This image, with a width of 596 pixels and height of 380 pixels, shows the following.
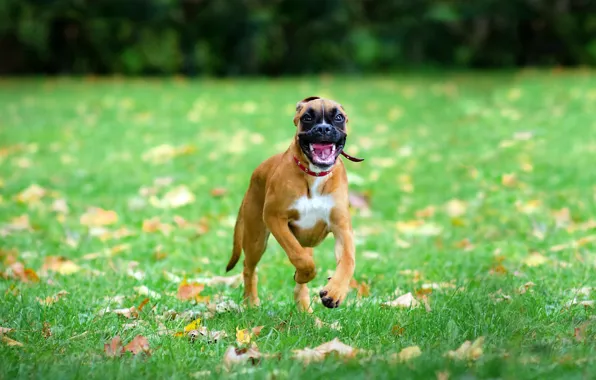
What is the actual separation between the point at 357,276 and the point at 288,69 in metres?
20.5

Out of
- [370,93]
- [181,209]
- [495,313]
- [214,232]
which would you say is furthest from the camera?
[370,93]

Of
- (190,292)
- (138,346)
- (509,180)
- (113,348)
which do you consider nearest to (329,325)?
(138,346)

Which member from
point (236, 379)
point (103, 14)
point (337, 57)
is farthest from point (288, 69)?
point (236, 379)

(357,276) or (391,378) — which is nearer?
(391,378)

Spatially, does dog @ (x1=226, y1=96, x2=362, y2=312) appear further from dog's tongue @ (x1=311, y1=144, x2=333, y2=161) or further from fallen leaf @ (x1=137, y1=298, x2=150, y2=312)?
fallen leaf @ (x1=137, y1=298, x2=150, y2=312)

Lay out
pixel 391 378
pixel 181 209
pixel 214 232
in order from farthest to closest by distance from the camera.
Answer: pixel 181 209 < pixel 214 232 < pixel 391 378

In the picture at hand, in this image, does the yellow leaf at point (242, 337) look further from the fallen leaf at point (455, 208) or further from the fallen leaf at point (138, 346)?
the fallen leaf at point (455, 208)

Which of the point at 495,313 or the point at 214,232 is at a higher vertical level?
the point at 495,313

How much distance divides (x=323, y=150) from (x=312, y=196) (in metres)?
0.28

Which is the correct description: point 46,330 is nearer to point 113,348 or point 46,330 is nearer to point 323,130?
point 113,348

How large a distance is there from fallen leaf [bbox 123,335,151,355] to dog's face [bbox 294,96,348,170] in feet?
3.74

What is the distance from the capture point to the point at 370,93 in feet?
60.8

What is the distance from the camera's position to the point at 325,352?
3605 mm

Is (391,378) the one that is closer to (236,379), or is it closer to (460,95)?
(236,379)
